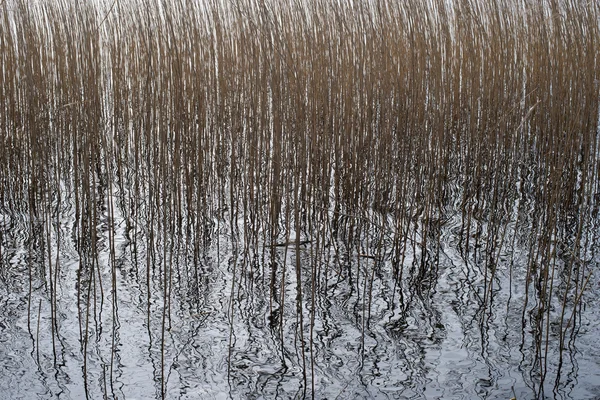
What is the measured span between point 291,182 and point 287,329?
3.21ft

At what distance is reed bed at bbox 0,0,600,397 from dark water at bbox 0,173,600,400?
0.05 ft

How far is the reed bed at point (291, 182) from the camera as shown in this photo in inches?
79.8

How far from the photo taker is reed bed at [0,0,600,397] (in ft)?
6.65

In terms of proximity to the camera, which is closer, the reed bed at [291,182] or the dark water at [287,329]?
the dark water at [287,329]

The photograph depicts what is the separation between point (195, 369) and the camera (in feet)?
5.86

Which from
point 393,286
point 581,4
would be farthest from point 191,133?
point 581,4

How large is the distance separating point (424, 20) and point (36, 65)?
171 centimetres

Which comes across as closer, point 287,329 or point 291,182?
point 287,329

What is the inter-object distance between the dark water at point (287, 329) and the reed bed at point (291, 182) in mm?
16

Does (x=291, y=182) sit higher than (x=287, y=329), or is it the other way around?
(x=291, y=182)

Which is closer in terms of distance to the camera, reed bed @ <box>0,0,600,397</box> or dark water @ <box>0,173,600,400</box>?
dark water @ <box>0,173,600,400</box>

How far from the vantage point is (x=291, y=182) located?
2881mm

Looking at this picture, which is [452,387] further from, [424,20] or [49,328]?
[424,20]

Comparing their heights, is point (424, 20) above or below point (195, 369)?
above
